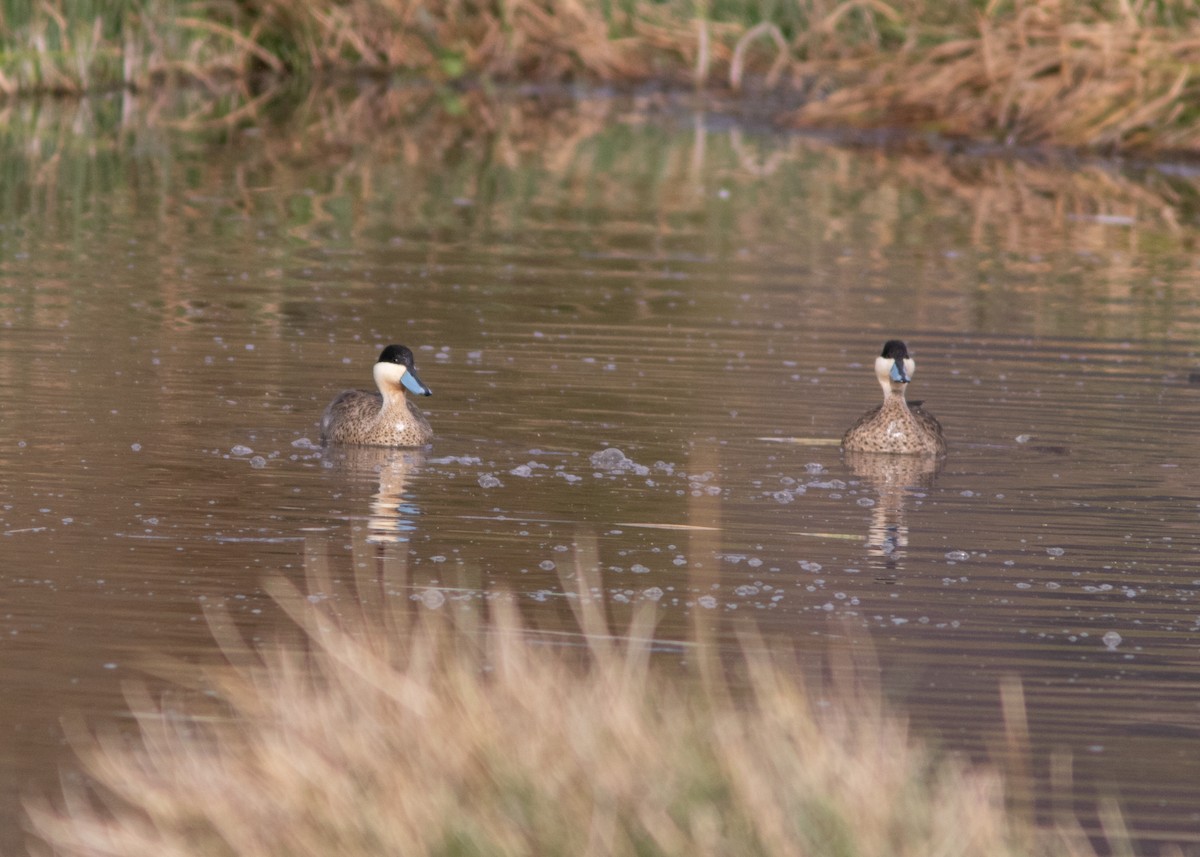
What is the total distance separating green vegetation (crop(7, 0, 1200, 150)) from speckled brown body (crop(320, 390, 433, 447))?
1641cm

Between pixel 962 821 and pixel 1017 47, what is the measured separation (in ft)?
81.5

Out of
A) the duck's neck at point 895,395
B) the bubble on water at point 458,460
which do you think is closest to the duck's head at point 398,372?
the bubble on water at point 458,460

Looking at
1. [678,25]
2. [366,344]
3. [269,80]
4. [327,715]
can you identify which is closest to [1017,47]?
[678,25]

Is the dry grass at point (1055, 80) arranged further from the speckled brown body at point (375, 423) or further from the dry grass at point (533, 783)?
the dry grass at point (533, 783)

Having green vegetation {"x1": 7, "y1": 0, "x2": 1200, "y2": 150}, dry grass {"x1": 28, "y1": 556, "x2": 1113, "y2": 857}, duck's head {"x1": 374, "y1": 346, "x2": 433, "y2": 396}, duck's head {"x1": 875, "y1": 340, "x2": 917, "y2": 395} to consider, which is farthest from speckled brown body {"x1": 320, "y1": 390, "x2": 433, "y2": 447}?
green vegetation {"x1": 7, "y1": 0, "x2": 1200, "y2": 150}

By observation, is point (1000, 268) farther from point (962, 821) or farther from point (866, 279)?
point (962, 821)

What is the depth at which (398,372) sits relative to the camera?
12336mm

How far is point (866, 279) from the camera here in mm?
18531

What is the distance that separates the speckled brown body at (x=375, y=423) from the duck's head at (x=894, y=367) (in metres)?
2.63

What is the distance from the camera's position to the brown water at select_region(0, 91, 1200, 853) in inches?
326

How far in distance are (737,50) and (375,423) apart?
77.9 ft

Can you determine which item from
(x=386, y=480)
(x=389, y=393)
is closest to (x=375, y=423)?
(x=389, y=393)

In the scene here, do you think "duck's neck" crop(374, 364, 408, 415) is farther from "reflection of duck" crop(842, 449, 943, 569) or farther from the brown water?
"reflection of duck" crop(842, 449, 943, 569)

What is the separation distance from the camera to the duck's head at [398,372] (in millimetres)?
12281
